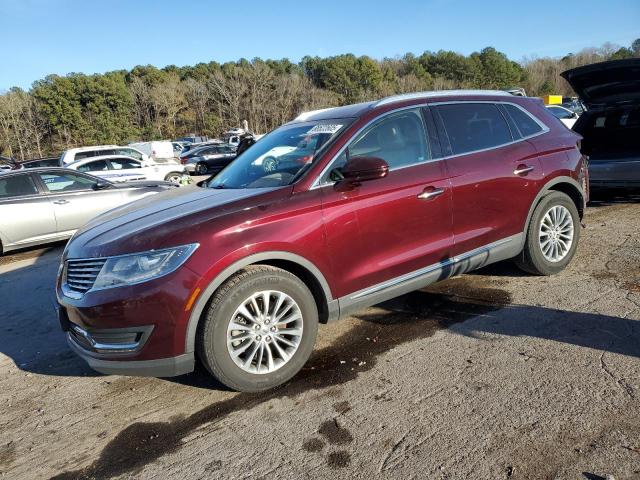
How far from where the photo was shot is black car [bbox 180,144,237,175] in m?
25.8

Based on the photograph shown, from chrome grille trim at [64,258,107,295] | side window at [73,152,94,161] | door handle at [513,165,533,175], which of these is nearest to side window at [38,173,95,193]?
chrome grille trim at [64,258,107,295]

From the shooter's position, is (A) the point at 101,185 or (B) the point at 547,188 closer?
(B) the point at 547,188

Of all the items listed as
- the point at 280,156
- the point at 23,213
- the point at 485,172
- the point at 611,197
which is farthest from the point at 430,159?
the point at 23,213

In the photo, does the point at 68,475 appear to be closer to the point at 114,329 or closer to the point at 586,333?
the point at 114,329

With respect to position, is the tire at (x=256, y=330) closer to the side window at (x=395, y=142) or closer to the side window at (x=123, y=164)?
the side window at (x=395, y=142)

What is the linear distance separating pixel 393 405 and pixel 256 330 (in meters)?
0.97

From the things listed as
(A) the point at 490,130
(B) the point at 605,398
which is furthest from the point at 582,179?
(B) the point at 605,398

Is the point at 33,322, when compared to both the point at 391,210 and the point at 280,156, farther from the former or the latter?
the point at 391,210

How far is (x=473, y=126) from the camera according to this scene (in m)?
4.33

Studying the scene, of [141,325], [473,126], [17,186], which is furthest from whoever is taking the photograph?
[17,186]

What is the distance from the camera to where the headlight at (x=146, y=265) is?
292cm

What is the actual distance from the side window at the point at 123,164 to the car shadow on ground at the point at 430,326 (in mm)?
11296

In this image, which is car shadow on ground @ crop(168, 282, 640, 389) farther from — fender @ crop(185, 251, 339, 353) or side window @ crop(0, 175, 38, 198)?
side window @ crop(0, 175, 38, 198)

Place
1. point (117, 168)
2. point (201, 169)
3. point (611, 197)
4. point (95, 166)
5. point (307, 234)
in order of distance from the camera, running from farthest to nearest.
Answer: point (201, 169)
point (117, 168)
point (95, 166)
point (611, 197)
point (307, 234)
